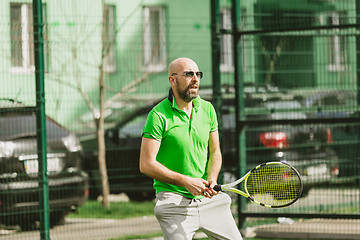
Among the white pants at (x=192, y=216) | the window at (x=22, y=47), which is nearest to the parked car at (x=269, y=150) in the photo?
the window at (x=22, y=47)

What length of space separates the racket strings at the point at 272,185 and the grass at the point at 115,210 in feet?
15.0

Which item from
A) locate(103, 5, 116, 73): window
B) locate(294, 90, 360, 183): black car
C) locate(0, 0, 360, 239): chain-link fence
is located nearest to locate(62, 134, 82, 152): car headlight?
locate(0, 0, 360, 239): chain-link fence

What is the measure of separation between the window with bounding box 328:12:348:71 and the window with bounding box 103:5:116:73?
→ 280cm

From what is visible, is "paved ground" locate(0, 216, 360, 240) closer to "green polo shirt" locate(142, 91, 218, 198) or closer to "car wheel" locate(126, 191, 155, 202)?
"car wheel" locate(126, 191, 155, 202)

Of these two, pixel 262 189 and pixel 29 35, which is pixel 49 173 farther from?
pixel 262 189

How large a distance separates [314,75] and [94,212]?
11.2 feet

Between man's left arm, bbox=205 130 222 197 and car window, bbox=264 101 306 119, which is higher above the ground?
car window, bbox=264 101 306 119


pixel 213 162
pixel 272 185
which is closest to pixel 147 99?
pixel 272 185

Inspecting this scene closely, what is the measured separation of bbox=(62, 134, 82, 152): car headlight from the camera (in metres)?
10.6

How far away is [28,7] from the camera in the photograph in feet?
32.7

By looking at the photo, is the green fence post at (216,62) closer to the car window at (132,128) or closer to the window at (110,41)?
the window at (110,41)

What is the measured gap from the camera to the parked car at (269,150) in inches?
416

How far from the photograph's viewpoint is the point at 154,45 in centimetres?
1067

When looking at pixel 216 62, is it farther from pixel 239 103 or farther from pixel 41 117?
pixel 41 117
